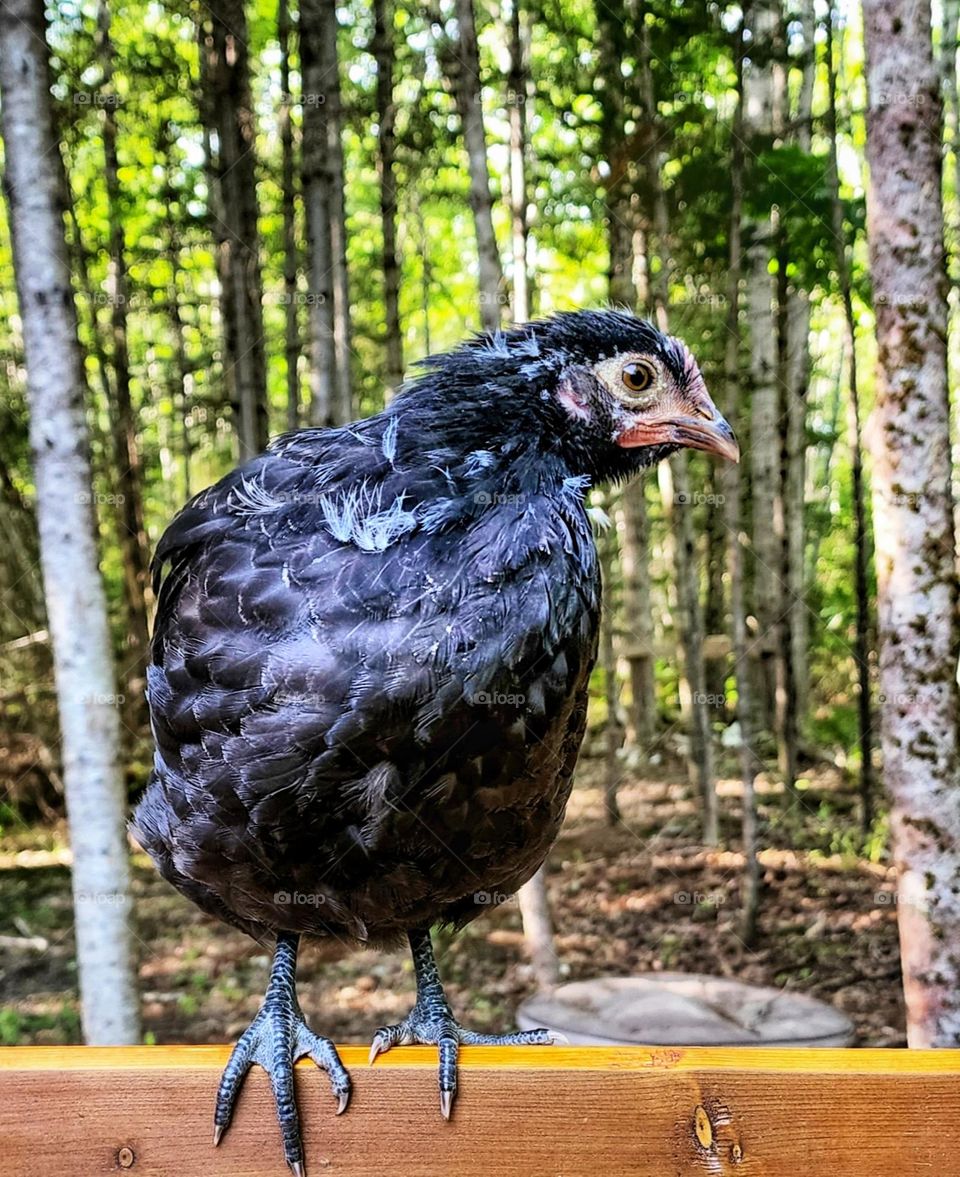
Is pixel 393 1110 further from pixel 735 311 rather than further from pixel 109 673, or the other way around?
pixel 735 311

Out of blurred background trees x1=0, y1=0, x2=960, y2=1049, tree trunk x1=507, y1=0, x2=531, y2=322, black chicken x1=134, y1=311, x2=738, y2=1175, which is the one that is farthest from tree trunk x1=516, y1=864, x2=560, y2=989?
black chicken x1=134, y1=311, x2=738, y2=1175

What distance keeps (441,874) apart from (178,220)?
8.10 metres

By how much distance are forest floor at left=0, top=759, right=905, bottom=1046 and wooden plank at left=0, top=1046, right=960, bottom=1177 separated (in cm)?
408

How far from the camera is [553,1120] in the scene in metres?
1.55

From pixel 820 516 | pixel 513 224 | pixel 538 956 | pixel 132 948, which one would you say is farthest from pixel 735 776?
pixel 132 948

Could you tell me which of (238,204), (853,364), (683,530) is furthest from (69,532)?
(853,364)

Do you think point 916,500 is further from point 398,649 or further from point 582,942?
point 582,942

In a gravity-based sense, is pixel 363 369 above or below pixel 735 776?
above

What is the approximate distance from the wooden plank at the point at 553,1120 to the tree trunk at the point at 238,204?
5481 millimetres

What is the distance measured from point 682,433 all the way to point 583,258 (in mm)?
7753

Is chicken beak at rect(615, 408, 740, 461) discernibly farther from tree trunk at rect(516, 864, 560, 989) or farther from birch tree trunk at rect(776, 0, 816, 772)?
birch tree trunk at rect(776, 0, 816, 772)

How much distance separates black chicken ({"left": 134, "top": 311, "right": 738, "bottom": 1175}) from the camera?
1637mm

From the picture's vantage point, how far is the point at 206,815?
5.94 feet

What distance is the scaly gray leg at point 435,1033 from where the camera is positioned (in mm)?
1624
